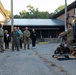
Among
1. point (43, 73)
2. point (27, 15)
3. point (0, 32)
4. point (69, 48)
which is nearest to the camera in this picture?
point (43, 73)

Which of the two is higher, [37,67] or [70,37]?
[70,37]

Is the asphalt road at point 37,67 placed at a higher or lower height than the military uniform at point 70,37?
lower

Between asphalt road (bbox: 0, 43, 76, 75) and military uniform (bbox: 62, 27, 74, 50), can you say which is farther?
military uniform (bbox: 62, 27, 74, 50)

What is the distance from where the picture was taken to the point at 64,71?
9523mm

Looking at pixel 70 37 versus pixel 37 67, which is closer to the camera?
pixel 37 67

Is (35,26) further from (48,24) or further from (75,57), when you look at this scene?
(75,57)

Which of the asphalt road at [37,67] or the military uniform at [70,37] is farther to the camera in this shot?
the military uniform at [70,37]

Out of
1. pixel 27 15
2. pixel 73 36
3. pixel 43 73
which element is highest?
pixel 27 15

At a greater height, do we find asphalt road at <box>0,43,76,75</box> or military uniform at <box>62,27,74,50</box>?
military uniform at <box>62,27,74,50</box>

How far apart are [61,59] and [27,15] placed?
3329 inches

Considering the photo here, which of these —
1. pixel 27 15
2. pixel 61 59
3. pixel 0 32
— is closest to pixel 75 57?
pixel 61 59

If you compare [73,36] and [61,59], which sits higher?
[73,36]

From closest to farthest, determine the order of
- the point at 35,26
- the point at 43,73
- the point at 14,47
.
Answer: the point at 43,73
the point at 14,47
the point at 35,26

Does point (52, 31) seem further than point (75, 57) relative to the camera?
Yes
